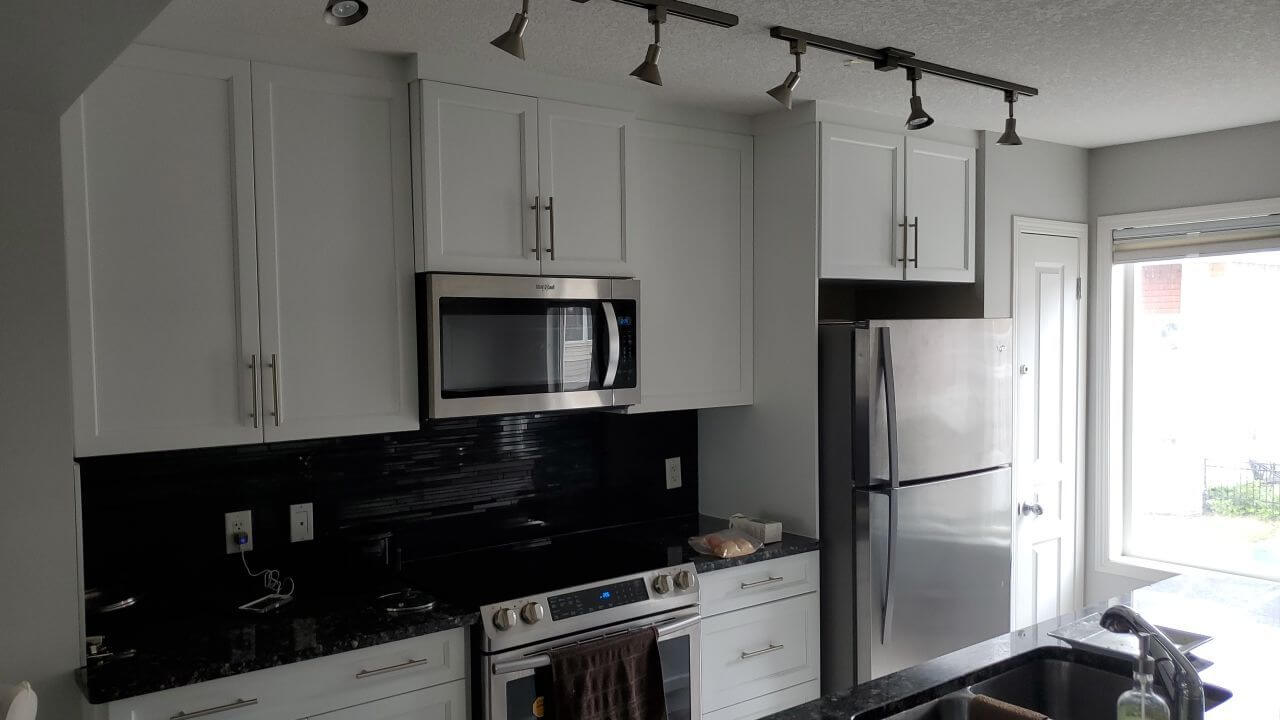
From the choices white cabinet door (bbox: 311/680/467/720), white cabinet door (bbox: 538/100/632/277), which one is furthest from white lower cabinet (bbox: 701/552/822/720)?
white cabinet door (bbox: 538/100/632/277)

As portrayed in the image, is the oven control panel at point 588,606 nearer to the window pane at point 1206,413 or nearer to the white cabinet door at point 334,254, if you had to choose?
the white cabinet door at point 334,254

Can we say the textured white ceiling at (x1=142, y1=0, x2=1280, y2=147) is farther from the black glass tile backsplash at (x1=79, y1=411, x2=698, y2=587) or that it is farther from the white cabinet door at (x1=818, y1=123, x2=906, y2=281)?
the black glass tile backsplash at (x1=79, y1=411, x2=698, y2=587)

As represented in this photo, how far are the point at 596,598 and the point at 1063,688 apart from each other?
1.24 m

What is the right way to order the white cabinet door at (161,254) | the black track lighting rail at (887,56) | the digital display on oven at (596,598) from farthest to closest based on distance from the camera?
the digital display on oven at (596,598) → the black track lighting rail at (887,56) → the white cabinet door at (161,254)

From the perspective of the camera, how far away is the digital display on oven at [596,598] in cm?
263

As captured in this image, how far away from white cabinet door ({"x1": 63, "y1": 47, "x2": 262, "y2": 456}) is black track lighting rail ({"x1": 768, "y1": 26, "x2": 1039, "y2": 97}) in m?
1.22

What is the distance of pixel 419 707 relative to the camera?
7.94ft

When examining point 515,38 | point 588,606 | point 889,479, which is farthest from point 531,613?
point 515,38

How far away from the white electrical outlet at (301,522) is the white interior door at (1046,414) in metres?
2.78

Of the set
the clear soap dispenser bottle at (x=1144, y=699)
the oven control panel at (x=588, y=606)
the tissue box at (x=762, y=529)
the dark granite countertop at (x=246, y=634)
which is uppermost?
the clear soap dispenser bottle at (x=1144, y=699)

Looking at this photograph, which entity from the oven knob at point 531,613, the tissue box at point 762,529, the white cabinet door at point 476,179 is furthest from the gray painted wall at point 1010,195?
the oven knob at point 531,613

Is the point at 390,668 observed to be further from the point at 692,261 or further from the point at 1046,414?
the point at 1046,414

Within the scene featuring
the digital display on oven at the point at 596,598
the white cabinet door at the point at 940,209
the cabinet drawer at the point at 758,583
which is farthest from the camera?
the white cabinet door at the point at 940,209

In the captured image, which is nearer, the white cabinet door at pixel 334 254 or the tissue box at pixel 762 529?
the white cabinet door at pixel 334 254
